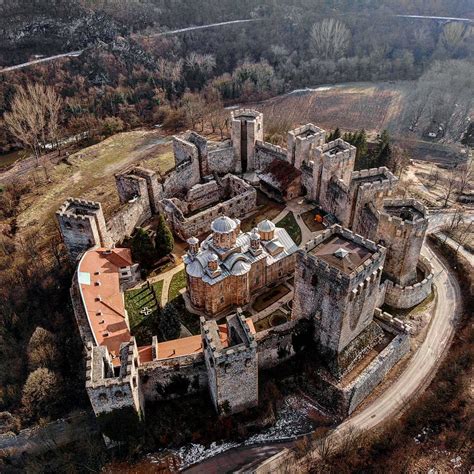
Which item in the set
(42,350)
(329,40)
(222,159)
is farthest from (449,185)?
(329,40)

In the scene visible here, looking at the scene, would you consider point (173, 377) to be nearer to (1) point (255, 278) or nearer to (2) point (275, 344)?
(2) point (275, 344)

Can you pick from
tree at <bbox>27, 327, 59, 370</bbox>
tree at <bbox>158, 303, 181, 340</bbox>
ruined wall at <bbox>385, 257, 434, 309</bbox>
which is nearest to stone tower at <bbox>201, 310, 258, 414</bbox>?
tree at <bbox>158, 303, 181, 340</bbox>

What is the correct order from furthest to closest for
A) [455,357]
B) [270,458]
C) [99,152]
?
[99,152] → [455,357] → [270,458]

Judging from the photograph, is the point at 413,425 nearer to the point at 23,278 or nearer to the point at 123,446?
the point at 123,446

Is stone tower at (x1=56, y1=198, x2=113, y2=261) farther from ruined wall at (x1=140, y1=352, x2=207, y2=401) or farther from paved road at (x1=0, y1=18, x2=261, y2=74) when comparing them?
paved road at (x1=0, y1=18, x2=261, y2=74)

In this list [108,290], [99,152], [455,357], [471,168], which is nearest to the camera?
[455,357]

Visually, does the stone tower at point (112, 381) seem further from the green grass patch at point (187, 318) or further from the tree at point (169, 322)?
the green grass patch at point (187, 318)

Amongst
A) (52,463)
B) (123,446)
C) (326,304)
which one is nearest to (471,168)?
(326,304)
